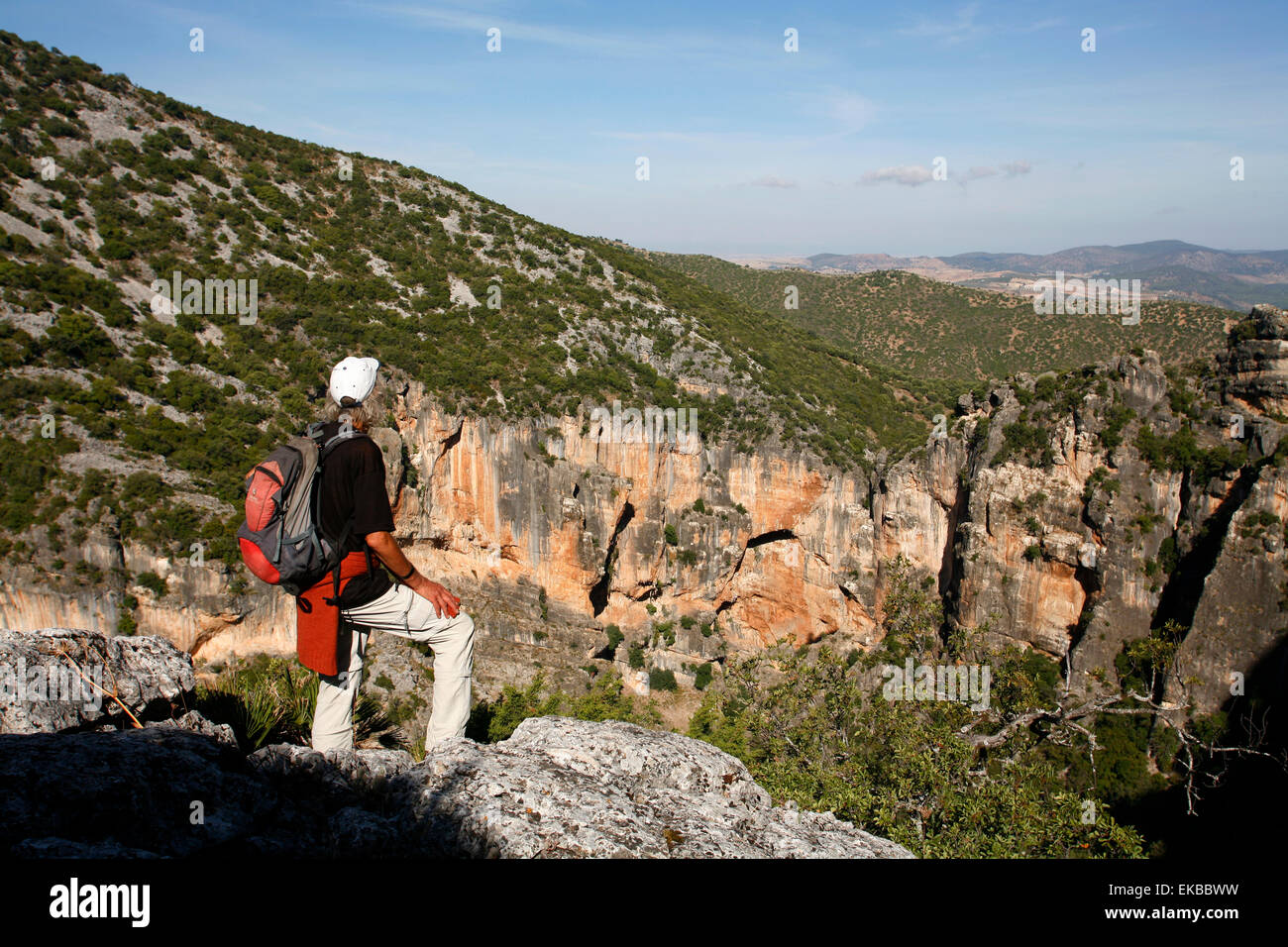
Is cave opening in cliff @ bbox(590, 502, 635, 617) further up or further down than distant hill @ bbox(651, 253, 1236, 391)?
further down

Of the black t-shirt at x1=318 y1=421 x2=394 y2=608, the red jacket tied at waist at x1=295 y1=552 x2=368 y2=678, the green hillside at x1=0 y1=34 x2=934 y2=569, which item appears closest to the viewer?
the black t-shirt at x1=318 y1=421 x2=394 y2=608

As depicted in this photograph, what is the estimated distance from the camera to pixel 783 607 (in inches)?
1642

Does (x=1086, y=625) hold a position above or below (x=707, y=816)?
below

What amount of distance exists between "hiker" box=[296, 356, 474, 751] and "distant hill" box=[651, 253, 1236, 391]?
189 feet

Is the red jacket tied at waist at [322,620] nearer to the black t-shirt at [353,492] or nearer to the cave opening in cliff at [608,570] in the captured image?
the black t-shirt at [353,492]

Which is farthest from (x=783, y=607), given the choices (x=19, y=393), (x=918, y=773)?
(x=19, y=393)

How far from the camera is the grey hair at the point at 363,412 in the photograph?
5.14 m

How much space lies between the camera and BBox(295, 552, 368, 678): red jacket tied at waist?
16.9 feet

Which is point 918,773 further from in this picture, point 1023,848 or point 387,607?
point 387,607

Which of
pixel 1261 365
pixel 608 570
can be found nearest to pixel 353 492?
pixel 1261 365

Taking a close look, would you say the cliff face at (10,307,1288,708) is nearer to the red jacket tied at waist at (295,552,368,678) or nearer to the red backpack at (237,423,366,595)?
the red jacket tied at waist at (295,552,368,678)

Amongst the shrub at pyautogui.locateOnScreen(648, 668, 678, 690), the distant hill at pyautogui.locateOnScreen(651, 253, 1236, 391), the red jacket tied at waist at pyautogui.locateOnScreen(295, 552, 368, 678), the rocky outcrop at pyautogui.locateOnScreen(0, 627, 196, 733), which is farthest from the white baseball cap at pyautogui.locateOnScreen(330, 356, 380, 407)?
the distant hill at pyautogui.locateOnScreen(651, 253, 1236, 391)

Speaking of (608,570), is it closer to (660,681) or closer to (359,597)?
(660,681)
